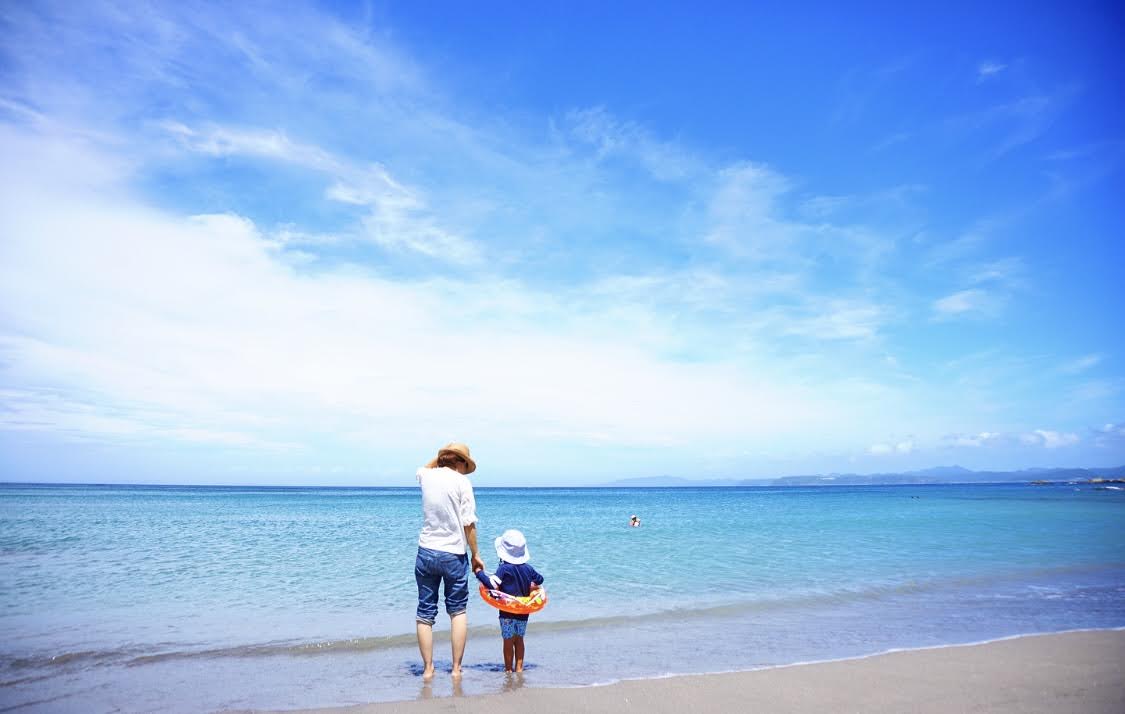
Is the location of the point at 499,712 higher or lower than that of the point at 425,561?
lower

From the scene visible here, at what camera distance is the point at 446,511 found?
6.06 metres

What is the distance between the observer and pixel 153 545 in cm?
1781

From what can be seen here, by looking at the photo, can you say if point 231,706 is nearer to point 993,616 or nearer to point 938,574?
point 993,616

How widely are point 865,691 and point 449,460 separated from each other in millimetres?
4468

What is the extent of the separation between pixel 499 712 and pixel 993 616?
28.0 feet

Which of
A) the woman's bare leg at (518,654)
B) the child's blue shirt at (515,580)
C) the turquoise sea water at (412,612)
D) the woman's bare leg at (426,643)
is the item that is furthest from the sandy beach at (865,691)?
the child's blue shirt at (515,580)

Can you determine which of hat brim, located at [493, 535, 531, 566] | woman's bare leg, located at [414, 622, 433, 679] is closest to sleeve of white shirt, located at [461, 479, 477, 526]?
hat brim, located at [493, 535, 531, 566]

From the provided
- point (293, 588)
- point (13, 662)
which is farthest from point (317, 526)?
point (13, 662)

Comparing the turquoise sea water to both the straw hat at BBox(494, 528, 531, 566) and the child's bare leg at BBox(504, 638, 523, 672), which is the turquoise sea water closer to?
the child's bare leg at BBox(504, 638, 523, 672)

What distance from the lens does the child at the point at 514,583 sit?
21.8 ft

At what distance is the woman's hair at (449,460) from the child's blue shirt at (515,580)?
119 cm

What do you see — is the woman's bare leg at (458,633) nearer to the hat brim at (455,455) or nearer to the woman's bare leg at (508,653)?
the woman's bare leg at (508,653)

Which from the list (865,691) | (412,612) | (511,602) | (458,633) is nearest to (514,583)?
(511,602)

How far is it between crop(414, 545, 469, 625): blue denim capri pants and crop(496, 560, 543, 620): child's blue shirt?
1.76ft
